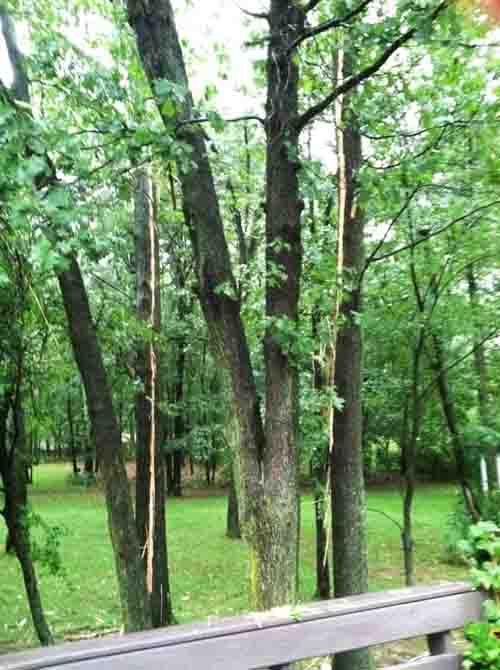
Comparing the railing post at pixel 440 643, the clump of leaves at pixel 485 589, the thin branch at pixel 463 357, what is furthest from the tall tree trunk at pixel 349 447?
the railing post at pixel 440 643

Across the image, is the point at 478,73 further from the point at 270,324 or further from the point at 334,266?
the point at 270,324

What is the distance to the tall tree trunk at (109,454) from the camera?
4141mm

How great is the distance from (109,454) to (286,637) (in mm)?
2868

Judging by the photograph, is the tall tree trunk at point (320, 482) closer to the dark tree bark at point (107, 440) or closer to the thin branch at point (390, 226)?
the thin branch at point (390, 226)

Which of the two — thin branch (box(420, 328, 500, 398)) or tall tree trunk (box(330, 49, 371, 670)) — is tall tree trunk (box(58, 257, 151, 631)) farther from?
thin branch (box(420, 328, 500, 398))

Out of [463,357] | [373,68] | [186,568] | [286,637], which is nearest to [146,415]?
[463,357]

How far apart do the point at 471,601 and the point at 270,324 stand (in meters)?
1.49

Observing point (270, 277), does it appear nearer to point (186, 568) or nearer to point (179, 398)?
point (186, 568)

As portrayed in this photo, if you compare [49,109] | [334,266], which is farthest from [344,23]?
[49,109]

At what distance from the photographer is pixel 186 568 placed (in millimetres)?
10000

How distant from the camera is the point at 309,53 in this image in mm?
3963

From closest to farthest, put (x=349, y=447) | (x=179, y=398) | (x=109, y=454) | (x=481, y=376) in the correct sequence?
1. (x=109, y=454)
2. (x=349, y=447)
3. (x=481, y=376)
4. (x=179, y=398)

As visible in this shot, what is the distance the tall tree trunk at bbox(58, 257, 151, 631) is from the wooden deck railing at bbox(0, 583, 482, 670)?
2702 mm

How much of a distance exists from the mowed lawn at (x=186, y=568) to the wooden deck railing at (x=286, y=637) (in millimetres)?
3615
